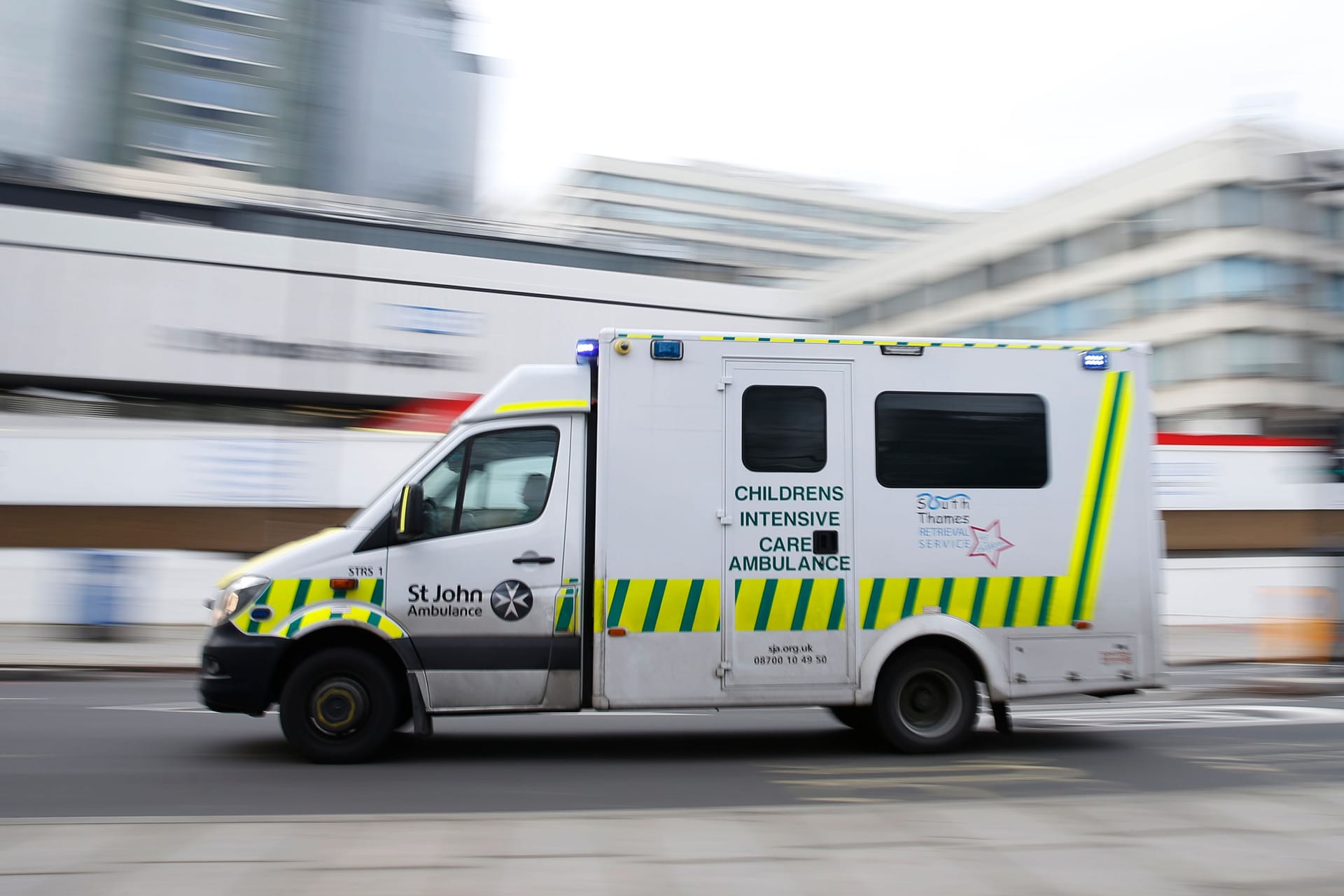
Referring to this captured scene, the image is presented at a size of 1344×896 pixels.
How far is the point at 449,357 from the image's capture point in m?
40.3

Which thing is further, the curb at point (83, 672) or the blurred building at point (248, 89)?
the blurred building at point (248, 89)

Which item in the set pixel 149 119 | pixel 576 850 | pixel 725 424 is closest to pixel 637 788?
pixel 576 850

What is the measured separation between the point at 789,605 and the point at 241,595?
3.53 meters

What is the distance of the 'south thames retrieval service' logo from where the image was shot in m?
7.02

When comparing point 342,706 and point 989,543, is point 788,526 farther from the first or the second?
point 342,706

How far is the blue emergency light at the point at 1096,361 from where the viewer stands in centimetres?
772

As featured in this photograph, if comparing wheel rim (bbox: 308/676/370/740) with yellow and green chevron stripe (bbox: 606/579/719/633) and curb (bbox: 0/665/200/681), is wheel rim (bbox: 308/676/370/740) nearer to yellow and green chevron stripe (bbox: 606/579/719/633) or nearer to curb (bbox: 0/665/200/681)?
yellow and green chevron stripe (bbox: 606/579/719/633)

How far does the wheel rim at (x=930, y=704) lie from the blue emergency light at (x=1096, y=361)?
239 cm

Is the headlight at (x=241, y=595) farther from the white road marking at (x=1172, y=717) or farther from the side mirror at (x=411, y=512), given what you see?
→ the white road marking at (x=1172, y=717)

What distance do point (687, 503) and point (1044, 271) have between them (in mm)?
38575

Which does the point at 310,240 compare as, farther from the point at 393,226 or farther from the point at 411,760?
the point at 411,760

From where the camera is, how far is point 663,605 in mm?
7109

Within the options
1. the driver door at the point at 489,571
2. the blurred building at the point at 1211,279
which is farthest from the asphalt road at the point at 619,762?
the blurred building at the point at 1211,279

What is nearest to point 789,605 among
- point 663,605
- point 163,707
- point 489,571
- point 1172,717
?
point 663,605
